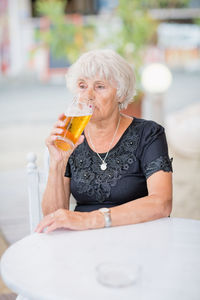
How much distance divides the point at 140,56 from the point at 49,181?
3870 mm

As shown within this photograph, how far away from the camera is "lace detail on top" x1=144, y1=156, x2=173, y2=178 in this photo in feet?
6.01

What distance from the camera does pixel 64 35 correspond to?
554cm

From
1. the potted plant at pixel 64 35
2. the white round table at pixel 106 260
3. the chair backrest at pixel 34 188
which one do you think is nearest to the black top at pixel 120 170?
the chair backrest at pixel 34 188

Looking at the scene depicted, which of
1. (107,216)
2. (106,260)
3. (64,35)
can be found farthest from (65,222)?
(64,35)

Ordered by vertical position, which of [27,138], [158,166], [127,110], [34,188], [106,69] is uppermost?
[106,69]

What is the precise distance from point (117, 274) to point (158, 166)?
27.8 inches

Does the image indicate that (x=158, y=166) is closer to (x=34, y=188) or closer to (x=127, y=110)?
(x=34, y=188)

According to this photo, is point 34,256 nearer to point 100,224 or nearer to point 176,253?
point 100,224

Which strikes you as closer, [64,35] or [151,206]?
[151,206]

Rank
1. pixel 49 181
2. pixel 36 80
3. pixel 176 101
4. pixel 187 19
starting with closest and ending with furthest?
pixel 49 181 → pixel 176 101 → pixel 36 80 → pixel 187 19

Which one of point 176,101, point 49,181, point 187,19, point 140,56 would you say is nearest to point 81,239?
point 49,181

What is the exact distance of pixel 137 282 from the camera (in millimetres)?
1183

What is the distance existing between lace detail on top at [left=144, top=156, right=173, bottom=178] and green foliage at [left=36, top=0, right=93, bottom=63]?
3750 millimetres

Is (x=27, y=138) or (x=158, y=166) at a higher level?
(x=158, y=166)
